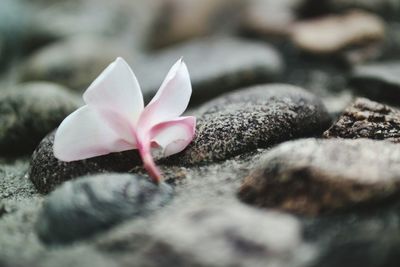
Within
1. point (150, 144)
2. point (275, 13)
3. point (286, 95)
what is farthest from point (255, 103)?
point (275, 13)

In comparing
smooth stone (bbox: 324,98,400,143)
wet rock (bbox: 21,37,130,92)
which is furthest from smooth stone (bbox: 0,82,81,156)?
smooth stone (bbox: 324,98,400,143)

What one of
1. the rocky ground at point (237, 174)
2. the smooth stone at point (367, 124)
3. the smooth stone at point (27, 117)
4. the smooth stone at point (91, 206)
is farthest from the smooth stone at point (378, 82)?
the smooth stone at point (27, 117)

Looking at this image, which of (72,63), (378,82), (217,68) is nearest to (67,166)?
(217,68)

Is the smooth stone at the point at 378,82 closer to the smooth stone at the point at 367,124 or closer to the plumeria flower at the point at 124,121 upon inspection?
the smooth stone at the point at 367,124

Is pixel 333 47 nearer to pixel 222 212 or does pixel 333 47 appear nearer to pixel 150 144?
pixel 150 144

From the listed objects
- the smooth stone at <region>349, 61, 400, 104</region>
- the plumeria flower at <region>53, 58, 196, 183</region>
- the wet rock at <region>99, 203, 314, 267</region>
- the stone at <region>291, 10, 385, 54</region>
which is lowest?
the wet rock at <region>99, 203, 314, 267</region>

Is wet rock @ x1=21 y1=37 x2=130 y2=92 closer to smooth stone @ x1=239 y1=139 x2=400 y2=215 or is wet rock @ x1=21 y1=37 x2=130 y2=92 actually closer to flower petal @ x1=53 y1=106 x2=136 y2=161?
flower petal @ x1=53 y1=106 x2=136 y2=161
